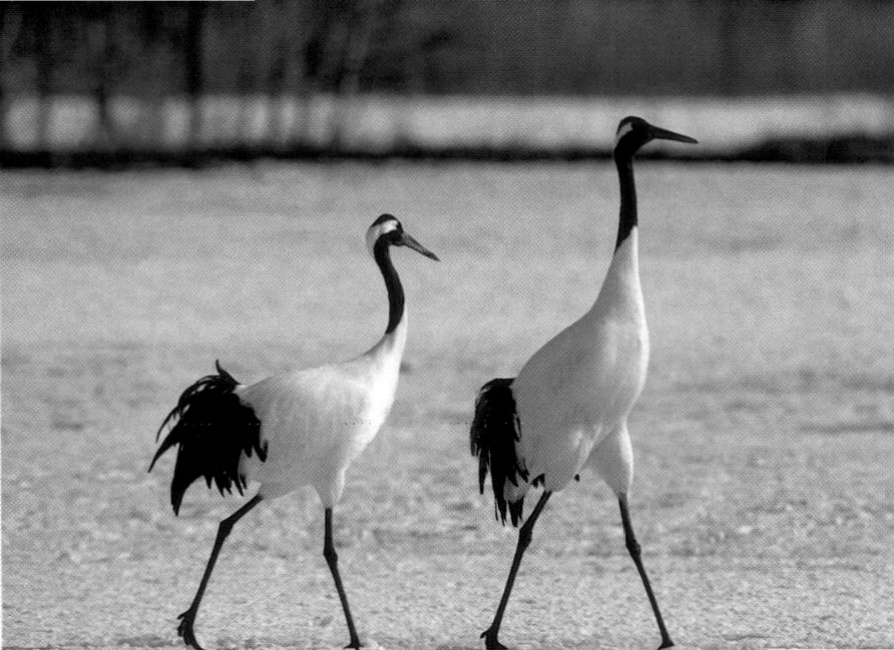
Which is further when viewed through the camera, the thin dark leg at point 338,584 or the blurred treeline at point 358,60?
the blurred treeline at point 358,60

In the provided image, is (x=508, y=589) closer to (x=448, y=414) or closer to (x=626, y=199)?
(x=626, y=199)

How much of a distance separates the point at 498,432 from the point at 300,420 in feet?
1.63

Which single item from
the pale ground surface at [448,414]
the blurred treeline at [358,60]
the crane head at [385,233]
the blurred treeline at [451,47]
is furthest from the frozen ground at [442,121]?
the crane head at [385,233]

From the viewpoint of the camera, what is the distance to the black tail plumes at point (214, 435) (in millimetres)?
4578

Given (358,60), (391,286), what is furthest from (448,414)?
(358,60)

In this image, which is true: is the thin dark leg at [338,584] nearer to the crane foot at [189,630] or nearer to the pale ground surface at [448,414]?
the pale ground surface at [448,414]

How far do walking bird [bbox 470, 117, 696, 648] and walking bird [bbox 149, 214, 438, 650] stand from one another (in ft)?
1.00

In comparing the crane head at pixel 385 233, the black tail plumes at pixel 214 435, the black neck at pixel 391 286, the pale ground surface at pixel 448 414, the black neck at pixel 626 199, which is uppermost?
the black neck at pixel 626 199

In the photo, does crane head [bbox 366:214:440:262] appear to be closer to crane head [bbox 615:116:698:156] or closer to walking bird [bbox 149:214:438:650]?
walking bird [bbox 149:214:438:650]

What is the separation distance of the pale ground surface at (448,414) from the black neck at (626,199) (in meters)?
1.11

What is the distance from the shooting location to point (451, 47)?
1995cm

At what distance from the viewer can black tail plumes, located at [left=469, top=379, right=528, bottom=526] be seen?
15.2 ft

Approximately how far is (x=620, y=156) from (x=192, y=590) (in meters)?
1.86

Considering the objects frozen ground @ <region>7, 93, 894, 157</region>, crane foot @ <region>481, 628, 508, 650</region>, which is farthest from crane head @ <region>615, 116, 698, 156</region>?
frozen ground @ <region>7, 93, 894, 157</region>
